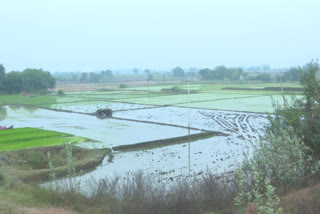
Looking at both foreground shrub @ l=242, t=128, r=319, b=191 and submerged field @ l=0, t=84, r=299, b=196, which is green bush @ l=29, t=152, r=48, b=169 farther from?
foreground shrub @ l=242, t=128, r=319, b=191

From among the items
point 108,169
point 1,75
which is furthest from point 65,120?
point 1,75

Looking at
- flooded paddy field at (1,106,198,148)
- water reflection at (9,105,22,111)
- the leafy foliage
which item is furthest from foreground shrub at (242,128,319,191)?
water reflection at (9,105,22,111)

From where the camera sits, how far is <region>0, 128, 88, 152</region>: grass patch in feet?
56.6

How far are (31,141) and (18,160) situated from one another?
3.88 meters

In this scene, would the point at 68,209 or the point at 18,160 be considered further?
the point at 18,160

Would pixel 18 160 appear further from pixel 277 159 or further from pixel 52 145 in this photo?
pixel 277 159

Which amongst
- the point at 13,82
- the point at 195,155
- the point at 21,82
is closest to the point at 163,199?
the point at 195,155

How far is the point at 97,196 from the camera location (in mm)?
8633

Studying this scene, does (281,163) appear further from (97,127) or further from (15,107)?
(15,107)

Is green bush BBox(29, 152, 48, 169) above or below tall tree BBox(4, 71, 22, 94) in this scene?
below

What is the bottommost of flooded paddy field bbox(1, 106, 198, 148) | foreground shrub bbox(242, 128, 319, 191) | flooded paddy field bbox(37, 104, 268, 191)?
flooded paddy field bbox(37, 104, 268, 191)

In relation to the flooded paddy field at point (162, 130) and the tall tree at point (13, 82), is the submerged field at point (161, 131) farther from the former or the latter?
the tall tree at point (13, 82)

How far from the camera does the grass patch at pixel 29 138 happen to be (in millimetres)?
17245

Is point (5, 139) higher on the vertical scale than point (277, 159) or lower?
lower
